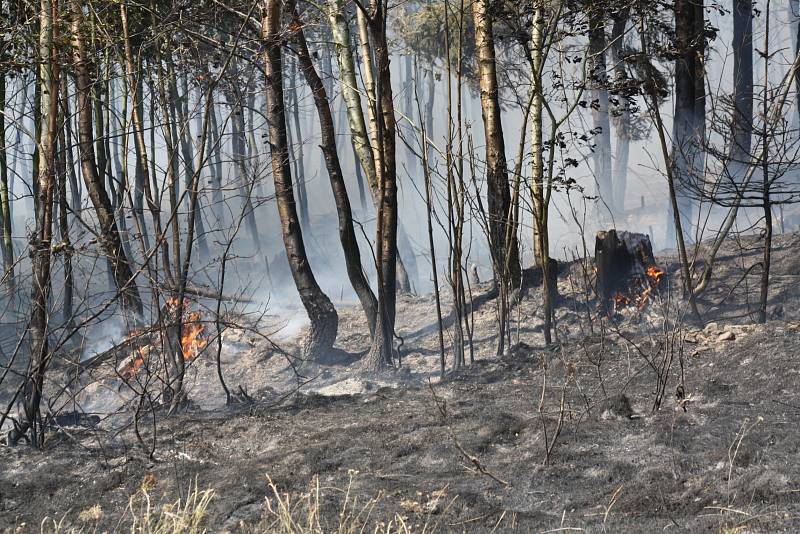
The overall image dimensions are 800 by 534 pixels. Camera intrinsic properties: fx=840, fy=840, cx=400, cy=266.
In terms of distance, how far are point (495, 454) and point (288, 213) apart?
5.61m

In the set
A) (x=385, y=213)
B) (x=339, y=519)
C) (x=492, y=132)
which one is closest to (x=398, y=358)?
(x=385, y=213)

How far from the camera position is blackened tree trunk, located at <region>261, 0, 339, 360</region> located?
923 cm

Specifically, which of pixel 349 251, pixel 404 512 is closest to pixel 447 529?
pixel 404 512

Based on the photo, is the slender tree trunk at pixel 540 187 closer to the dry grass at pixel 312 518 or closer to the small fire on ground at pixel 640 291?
the small fire on ground at pixel 640 291

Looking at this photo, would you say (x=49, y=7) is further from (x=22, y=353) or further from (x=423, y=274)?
(x=423, y=274)

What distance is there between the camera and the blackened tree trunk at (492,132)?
9.66m

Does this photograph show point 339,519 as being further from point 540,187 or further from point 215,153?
point 540,187

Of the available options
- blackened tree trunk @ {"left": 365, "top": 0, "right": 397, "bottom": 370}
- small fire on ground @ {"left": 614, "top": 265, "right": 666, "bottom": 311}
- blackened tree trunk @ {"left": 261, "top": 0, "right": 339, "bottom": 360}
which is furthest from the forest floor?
blackened tree trunk @ {"left": 261, "top": 0, "right": 339, "bottom": 360}

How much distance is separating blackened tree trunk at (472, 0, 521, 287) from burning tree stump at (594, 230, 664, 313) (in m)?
1.17

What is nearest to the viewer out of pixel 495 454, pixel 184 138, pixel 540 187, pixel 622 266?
pixel 495 454

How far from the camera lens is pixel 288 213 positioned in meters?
10.2

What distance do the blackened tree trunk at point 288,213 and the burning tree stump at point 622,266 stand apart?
348 centimetres

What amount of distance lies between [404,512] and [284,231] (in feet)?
21.1

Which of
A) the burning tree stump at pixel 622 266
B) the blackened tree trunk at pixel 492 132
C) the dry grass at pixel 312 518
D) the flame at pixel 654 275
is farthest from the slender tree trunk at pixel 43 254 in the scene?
the flame at pixel 654 275
